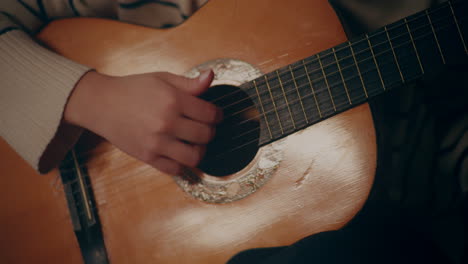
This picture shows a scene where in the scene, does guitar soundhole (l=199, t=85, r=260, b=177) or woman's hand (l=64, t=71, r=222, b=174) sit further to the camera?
guitar soundhole (l=199, t=85, r=260, b=177)

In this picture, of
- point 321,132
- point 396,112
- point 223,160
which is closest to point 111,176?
point 223,160

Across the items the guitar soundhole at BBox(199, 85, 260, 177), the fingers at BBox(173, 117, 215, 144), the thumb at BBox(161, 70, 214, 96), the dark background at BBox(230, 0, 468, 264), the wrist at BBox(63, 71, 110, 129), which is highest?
the wrist at BBox(63, 71, 110, 129)

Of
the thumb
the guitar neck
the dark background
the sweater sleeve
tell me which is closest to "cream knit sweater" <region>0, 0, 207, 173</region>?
the sweater sleeve

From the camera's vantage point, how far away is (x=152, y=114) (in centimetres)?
55

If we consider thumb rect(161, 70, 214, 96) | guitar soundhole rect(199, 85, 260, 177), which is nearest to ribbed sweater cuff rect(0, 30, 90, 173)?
thumb rect(161, 70, 214, 96)

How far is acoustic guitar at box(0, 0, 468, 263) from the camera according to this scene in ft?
1.94

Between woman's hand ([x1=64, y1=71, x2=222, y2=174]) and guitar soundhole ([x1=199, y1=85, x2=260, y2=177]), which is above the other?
woman's hand ([x1=64, y1=71, x2=222, y2=174])

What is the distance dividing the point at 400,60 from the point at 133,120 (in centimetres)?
59

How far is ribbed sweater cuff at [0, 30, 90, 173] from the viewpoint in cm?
60

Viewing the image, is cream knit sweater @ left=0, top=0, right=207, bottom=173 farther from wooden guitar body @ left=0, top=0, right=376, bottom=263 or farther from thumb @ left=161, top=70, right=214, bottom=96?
thumb @ left=161, top=70, right=214, bottom=96

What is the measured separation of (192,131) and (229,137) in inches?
8.0

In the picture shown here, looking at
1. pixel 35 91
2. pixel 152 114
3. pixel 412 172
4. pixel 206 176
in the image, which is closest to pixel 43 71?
pixel 35 91

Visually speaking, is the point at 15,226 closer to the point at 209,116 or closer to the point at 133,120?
the point at 133,120

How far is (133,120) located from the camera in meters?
0.56
